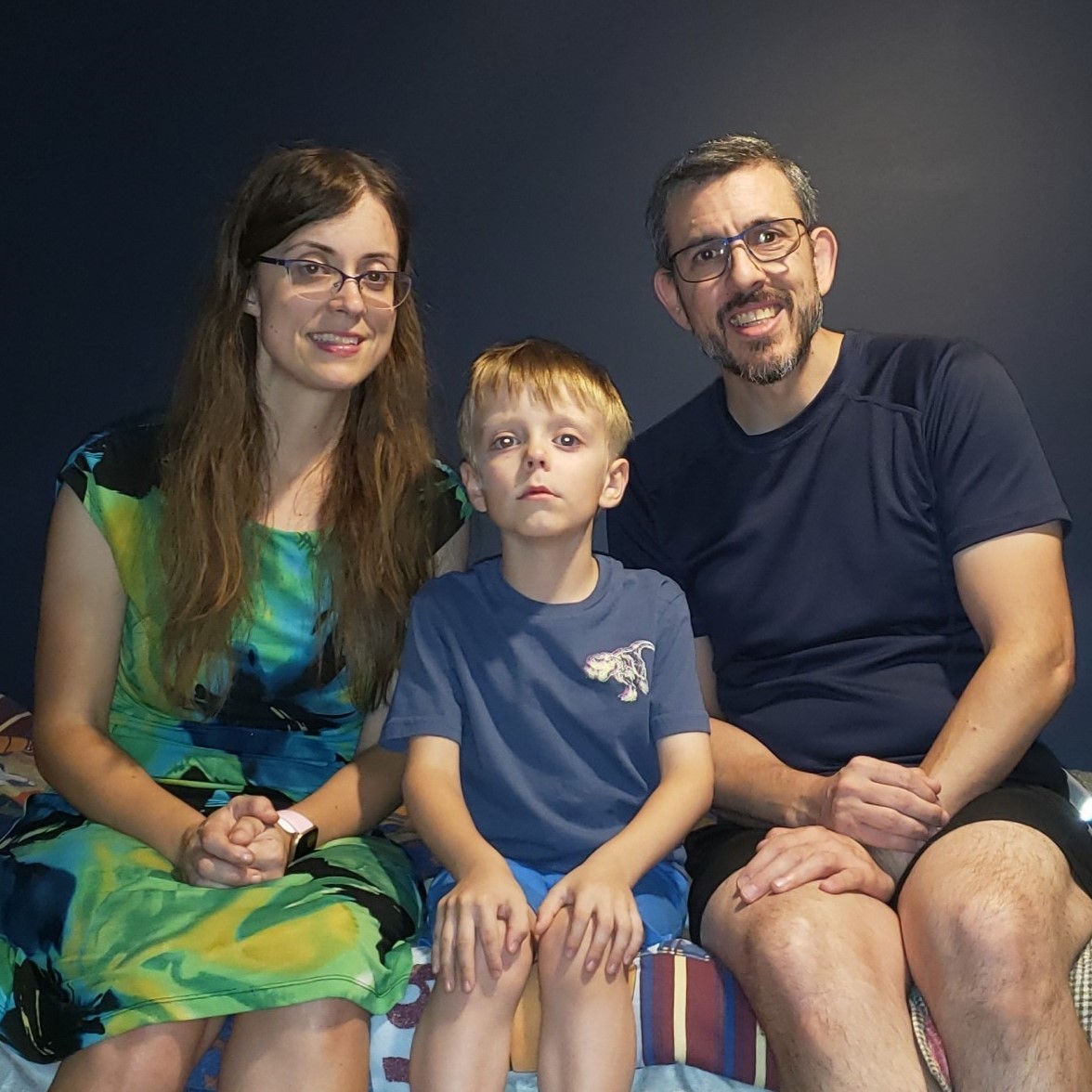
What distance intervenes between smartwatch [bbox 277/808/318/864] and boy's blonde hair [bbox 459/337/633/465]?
502mm

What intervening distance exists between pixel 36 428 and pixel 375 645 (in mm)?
1807

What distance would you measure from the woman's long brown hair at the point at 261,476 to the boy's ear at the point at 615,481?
0.96 feet

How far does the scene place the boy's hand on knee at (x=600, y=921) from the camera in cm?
135

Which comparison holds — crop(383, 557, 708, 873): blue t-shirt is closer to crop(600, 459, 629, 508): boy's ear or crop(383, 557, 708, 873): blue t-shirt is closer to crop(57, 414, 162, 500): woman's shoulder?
crop(600, 459, 629, 508): boy's ear

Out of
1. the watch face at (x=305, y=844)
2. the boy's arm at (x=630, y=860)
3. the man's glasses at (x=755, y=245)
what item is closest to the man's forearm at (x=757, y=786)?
the boy's arm at (x=630, y=860)

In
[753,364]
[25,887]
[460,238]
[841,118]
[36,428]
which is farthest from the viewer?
[36,428]

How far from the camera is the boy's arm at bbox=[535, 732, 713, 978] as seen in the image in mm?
1352

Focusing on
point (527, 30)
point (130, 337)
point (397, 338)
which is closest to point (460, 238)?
point (527, 30)

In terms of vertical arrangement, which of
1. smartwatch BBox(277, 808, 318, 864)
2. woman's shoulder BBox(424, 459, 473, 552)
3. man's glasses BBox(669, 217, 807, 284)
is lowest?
smartwatch BBox(277, 808, 318, 864)

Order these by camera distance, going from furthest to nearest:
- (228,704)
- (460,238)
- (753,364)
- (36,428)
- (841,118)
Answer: (36,428)
(460,238)
(841,118)
(753,364)
(228,704)

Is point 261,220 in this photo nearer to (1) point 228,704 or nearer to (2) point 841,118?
(1) point 228,704

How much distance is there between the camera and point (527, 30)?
9.37 feet

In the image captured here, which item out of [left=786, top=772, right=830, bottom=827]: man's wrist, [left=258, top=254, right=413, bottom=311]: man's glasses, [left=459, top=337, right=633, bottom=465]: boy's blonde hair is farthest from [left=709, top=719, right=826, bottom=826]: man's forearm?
[left=258, top=254, right=413, bottom=311]: man's glasses

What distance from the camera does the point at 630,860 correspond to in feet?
4.71
